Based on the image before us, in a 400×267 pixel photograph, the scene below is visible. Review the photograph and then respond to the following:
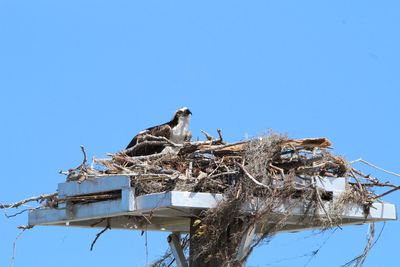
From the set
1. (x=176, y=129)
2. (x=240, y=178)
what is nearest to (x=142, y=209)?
(x=240, y=178)

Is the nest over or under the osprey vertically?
under

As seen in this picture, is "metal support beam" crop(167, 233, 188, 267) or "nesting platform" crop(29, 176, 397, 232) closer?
"nesting platform" crop(29, 176, 397, 232)

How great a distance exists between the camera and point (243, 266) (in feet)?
36.8

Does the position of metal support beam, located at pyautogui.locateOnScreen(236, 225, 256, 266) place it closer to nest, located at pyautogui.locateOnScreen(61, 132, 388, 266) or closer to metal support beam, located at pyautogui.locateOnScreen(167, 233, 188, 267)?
nest, located at pyautogui.locateOnScreen(61, 132, 388, 266)

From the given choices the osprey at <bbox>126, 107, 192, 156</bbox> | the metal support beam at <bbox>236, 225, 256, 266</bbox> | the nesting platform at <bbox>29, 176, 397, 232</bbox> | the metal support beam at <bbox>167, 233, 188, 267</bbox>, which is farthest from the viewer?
the osprey at <bbox>126, 107, 192, 156</bbox>

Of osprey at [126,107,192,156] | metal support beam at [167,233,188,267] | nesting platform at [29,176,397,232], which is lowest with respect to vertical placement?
metal support beam at [167,233,188,267]

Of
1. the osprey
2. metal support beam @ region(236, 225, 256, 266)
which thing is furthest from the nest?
the osprey

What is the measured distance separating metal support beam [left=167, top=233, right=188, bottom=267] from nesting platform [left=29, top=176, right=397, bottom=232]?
191mm

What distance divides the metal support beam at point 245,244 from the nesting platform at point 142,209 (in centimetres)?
15

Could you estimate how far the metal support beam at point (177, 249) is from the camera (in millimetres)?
11805

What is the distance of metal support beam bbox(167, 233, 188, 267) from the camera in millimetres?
11805

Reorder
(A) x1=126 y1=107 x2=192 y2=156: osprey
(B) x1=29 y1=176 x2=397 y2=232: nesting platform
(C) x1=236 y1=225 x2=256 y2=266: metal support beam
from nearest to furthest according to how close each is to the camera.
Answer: (B) x1=29 y1=176 x2=397 y2=232: nesting platform → (C) x1=236 y1=225 x2=256 y2=266: metal support beam → (A) x1=126 y1=107 x2=192 y2=156: osprey

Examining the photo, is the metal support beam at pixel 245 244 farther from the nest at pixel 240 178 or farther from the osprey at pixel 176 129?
the osprey at pixel 176 129

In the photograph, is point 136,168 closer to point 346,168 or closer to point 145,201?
point 145,201
